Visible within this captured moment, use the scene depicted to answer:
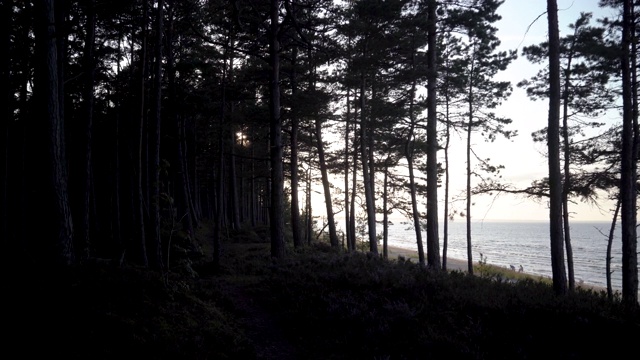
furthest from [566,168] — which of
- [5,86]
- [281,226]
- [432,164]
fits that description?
[5,86]

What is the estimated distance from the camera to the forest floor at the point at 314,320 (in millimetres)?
5312

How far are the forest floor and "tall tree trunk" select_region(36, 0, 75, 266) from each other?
593mm

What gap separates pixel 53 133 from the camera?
23.1 ft

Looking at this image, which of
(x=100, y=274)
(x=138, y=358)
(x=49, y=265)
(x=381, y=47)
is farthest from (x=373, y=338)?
(x=381, y=47)

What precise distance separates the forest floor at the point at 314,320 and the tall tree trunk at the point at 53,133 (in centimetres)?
59

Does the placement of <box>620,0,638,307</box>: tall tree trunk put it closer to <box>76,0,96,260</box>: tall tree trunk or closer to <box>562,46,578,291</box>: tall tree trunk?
<box>562,46,578,291</box>: tall tree trunk

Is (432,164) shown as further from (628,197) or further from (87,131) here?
(87,131)

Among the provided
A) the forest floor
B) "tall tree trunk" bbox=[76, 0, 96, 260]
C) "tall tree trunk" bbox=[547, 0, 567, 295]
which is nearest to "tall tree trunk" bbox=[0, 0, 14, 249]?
"tall tree trunk" bbox=[76, 0, 96, 260]

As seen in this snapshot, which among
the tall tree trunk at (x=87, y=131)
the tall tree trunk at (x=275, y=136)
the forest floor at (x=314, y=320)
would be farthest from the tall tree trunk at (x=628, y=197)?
the tall tree trunk at (x=87, y=131)

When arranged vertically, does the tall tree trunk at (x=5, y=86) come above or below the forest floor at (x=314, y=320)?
above

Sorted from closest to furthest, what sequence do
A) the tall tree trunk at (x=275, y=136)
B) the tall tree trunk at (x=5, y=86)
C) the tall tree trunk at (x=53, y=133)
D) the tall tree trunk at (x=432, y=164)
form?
the tall tree trunk at (x=53, y=133) → the tall tree trunk at (x=5, y=86) → the tall tree trunk at (x=432, y=164) → the tall tree trunk at (x=275, y=136)

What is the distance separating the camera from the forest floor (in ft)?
17.4

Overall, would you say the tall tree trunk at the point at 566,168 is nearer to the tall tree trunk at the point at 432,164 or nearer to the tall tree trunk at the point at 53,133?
the tall tree trunk at the point at 432,164

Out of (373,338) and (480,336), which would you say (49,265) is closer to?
(373,338)
